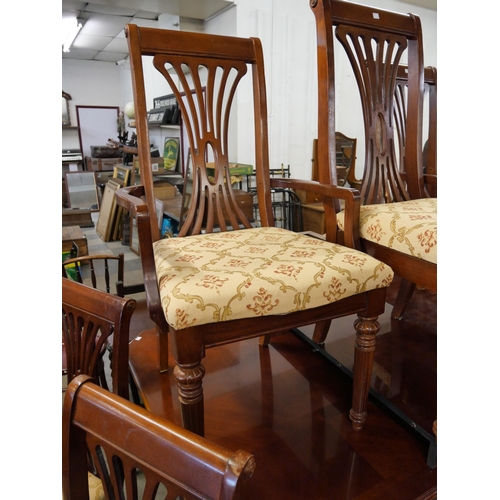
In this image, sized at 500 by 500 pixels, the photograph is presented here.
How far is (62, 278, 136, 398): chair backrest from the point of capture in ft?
2.34

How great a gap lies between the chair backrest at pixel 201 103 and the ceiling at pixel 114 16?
7.51 ft

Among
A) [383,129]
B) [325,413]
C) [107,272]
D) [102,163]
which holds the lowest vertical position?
[325,413]

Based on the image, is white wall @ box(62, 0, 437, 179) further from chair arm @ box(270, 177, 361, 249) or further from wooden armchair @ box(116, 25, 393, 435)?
chair arm @ box(270, 177, 361, 249)

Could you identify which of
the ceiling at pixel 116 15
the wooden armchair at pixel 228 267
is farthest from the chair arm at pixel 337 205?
the ceiling at pixel 116 15

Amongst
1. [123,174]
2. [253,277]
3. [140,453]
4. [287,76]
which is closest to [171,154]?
[123,174]

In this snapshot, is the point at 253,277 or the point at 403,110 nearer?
the point at 253,277

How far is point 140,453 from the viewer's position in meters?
0.35

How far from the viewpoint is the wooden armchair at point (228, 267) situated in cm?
77

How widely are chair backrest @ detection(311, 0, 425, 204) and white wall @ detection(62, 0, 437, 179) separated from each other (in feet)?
7.01

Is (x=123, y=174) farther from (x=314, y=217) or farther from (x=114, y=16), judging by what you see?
(x=314, y=217)

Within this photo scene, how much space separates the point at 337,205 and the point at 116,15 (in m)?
4.06

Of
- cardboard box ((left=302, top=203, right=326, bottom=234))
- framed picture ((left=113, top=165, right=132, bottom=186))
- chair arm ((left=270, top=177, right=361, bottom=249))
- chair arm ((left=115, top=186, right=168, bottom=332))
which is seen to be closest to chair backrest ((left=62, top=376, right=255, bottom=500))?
chair arm ((left=115, top=186, right=168, bottom=332))

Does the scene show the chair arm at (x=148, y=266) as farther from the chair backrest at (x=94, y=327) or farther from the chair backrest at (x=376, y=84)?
the chair backrest at (x=376, y=84)

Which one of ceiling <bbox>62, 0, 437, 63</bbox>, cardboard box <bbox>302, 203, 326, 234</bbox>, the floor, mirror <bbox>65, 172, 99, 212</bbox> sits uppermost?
ceiling <bbox>62, 0, 437, 63</bbox>
